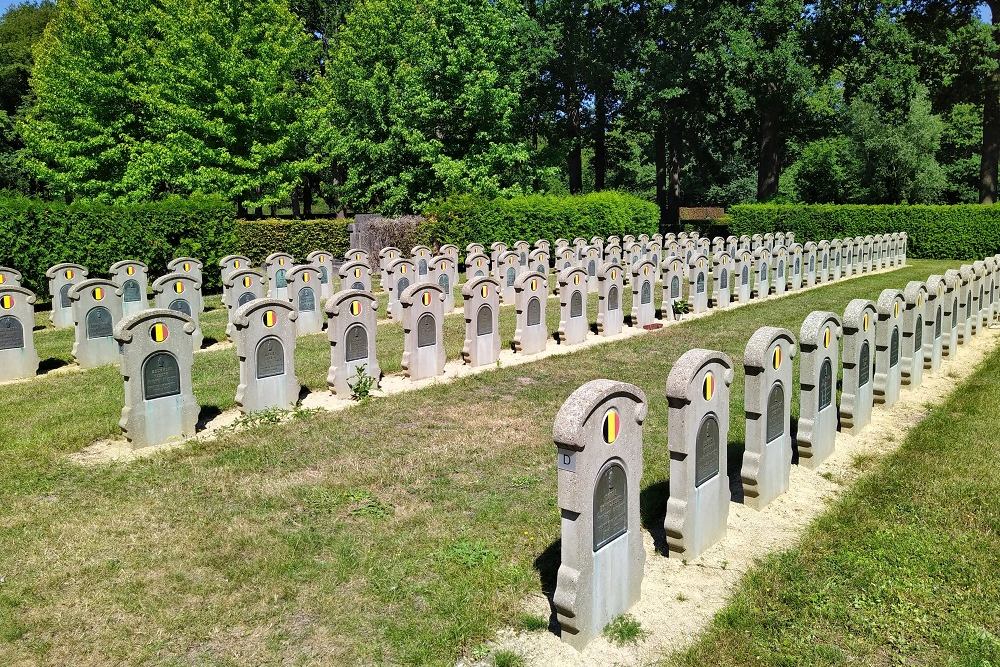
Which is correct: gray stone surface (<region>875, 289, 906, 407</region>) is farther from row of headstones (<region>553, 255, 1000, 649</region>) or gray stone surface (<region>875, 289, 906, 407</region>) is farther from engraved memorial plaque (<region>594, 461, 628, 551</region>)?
engraved memorial plaque (<region>594, 461, 628, 551</region>)

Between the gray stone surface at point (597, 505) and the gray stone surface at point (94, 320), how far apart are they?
33.5 feet

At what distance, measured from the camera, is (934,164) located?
3822 centimetres

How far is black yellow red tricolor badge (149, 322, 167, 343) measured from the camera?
8.25 metres

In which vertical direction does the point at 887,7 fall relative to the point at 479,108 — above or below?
above

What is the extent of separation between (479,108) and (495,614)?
32185 mm

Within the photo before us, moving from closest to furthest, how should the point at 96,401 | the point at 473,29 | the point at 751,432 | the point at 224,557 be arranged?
the point at 224,557 < the point at 751,432 < the point at 96,401 < the point at 473,29

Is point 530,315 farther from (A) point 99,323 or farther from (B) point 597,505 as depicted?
(B) point 597,505

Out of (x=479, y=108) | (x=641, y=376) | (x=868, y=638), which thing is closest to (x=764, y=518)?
(x=868, y=638)

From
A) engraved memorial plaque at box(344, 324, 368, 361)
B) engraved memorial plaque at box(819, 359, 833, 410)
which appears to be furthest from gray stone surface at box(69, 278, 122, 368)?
engraved memorial plaque at box(819, 359, 833, 410)

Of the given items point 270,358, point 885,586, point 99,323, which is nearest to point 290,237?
point 99,323

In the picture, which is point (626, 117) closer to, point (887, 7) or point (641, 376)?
point (887, 7)

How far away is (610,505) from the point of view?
15.6 feet

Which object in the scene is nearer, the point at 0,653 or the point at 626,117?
the point at 0,653

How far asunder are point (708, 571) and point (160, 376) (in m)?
6.10
